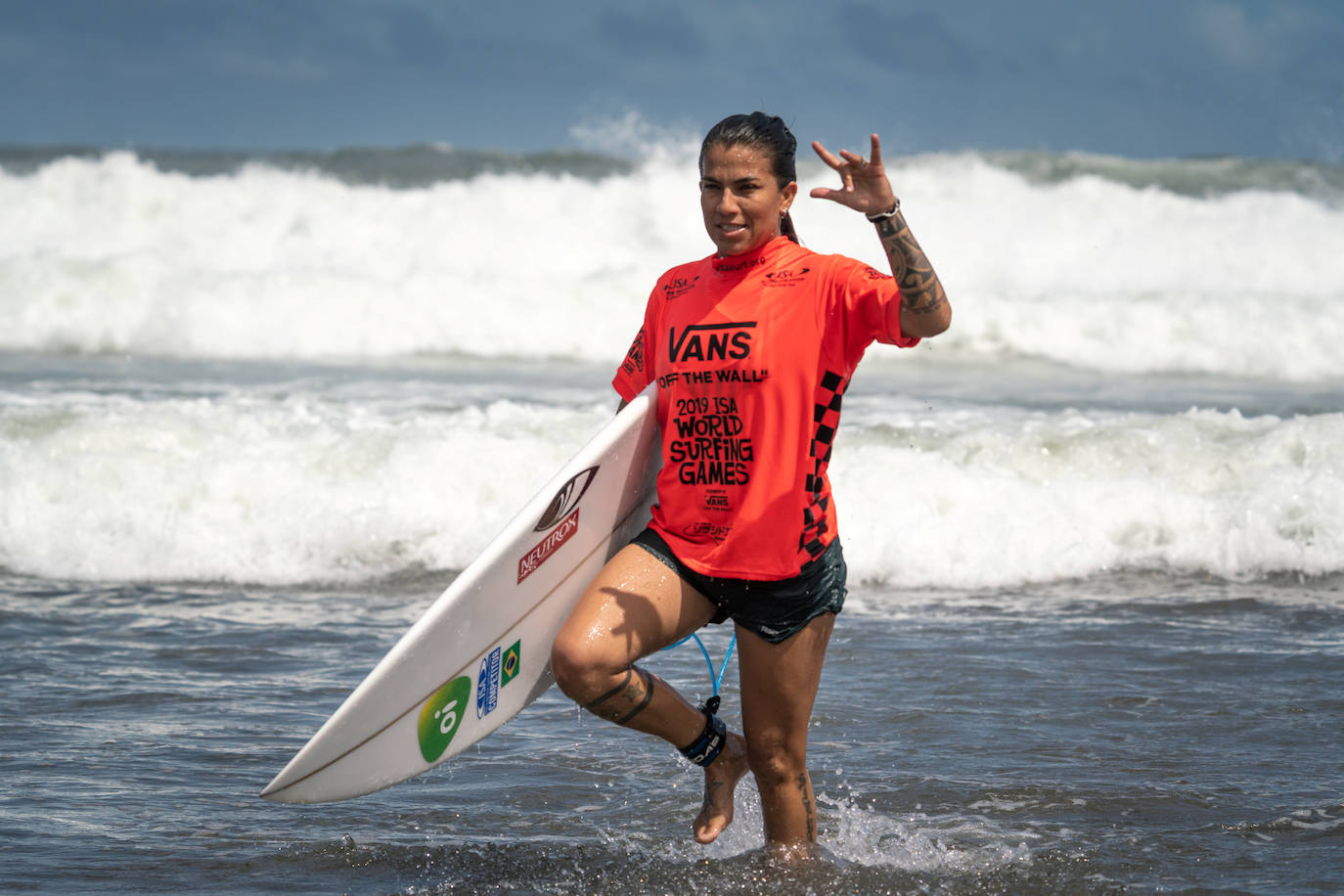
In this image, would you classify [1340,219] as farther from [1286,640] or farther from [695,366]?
[695,366]

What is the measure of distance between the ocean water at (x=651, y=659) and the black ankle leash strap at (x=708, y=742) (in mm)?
305

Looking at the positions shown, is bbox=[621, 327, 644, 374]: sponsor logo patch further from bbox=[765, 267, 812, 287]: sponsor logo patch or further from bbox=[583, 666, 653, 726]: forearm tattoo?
bbox=[583, 666, 653, 726]: forearm tattoo

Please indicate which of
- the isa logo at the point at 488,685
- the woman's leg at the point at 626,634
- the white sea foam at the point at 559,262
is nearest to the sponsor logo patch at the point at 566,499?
the woman's leg at the point at 626,634

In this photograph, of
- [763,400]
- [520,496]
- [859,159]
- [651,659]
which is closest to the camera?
[859,159]

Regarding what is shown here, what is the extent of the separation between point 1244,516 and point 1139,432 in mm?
1230

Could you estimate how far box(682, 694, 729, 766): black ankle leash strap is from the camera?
3438 mm

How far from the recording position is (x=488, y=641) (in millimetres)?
3514

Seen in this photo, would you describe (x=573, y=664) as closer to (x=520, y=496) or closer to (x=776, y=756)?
(x=776, y=756)

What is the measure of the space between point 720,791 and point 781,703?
0.40m

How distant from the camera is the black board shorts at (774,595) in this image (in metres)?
3.14

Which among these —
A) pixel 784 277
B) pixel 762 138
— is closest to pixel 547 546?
pixel 784 277

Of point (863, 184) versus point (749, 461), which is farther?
point (749, 461)

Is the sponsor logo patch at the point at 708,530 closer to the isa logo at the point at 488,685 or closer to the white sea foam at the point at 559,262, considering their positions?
the isa logo at the point at 488,685

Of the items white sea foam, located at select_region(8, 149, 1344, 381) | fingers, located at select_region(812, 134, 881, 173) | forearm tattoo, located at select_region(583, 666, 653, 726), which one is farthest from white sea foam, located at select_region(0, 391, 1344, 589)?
white sea foam, located at select_region(8, 149, 1344, 381)
